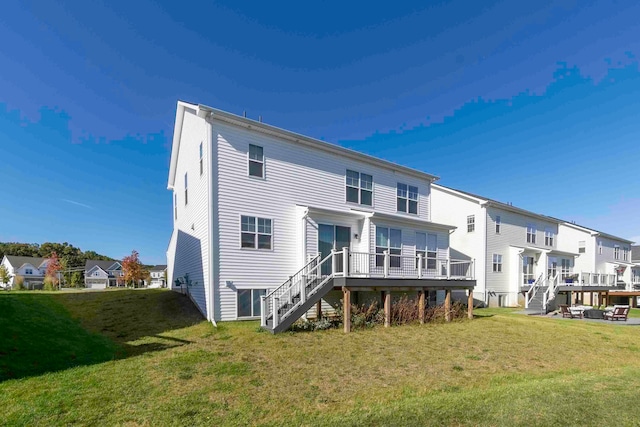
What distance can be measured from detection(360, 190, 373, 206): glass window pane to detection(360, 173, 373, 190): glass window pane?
0.27 metres

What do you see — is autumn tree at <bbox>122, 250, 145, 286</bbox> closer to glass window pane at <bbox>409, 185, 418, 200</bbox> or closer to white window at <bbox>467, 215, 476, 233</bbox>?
glass window pane at <bbox>409, 185, 418, 200</bbox>

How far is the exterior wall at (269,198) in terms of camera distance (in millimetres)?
11609

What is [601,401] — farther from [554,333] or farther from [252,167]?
[252,167]

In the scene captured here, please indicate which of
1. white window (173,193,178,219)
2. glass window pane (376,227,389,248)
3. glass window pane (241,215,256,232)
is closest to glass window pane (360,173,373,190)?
glass window pane (376,227,389,248)

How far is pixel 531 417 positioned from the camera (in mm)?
4809

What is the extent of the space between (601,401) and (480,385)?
2020 mm

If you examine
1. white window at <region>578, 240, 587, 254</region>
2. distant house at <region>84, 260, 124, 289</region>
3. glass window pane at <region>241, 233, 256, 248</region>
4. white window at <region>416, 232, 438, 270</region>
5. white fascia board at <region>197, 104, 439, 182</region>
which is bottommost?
distant house at <region>84, 260, 124, 289</region>

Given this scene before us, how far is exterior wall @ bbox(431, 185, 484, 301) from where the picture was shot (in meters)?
20.9

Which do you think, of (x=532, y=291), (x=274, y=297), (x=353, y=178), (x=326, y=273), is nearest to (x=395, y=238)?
(x=353, y=178)

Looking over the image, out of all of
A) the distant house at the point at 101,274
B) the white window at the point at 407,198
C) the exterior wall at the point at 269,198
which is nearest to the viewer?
the exterior wall at the point at 269,198

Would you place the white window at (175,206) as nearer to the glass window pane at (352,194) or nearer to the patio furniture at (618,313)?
the glass window pane at (352,194)

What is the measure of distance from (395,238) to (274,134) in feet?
25.8

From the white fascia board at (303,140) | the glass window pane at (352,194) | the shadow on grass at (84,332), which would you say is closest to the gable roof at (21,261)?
the shadow on grass at (84,332)

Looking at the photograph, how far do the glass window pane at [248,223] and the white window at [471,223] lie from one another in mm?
16698
